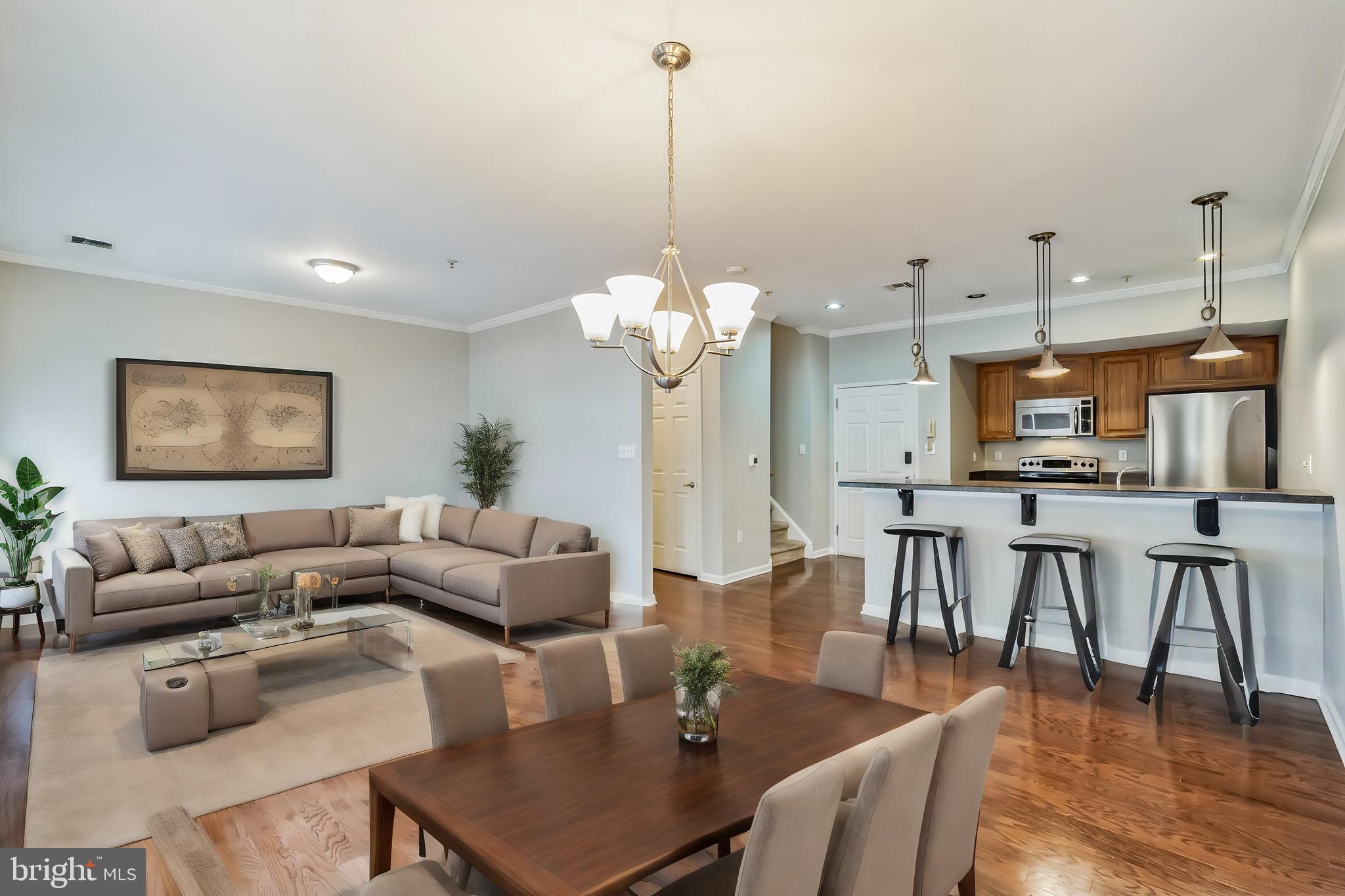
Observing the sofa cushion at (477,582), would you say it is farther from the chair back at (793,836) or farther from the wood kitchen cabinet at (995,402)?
the wood kitchen cabinet at (995,402)


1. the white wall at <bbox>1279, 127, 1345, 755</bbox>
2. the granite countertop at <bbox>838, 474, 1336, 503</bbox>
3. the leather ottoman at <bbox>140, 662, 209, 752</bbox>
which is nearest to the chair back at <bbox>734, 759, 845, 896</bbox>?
the leather ottoman at <bbox>140, 662, 209, 752</bbox>

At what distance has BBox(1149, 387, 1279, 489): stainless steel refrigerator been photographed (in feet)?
18.6

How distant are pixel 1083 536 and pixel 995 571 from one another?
0.60 metres

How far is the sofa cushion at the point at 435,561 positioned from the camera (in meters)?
5.26

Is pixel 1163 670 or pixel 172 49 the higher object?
pixel 172 49

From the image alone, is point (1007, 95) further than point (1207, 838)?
Yes

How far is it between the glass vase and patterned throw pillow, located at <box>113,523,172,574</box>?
475cm

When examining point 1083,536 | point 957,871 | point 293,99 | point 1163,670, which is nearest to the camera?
point 957,871

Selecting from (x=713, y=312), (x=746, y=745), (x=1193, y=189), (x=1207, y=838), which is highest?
(x=1193, y=189)

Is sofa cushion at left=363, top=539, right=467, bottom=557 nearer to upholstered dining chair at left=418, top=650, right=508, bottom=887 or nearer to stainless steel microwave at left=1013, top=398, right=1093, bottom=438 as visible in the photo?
upholstered dining chair at left=418, top=650, right=508, bottom=887

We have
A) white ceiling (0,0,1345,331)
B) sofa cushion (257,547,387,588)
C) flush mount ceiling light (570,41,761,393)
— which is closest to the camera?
white ceiling (0,0,1345,331)

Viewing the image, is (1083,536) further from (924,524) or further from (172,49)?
(172,49)

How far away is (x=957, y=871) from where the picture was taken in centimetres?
165

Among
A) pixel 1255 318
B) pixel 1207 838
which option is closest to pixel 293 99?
pixel 1207 838
